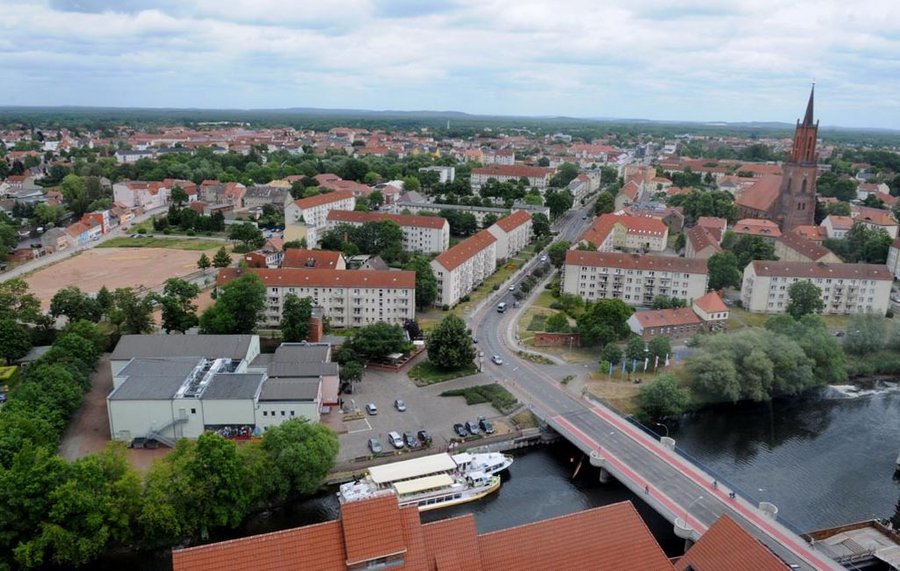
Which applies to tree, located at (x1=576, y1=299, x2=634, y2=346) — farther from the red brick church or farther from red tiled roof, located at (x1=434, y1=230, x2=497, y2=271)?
the red brick church

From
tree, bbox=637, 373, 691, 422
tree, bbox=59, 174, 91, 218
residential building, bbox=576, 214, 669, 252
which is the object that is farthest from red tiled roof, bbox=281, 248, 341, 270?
tree, bbox=59, 174, 91, 218

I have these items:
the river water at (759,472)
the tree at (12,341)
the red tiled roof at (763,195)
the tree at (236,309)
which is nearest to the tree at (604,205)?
the red tiled roof at (763,195)

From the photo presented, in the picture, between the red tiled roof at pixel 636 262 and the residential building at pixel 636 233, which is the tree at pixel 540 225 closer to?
the residential building at pixel 636 233

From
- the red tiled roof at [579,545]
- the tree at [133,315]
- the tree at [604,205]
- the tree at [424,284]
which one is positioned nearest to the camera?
the red tiled roof at [579,545]

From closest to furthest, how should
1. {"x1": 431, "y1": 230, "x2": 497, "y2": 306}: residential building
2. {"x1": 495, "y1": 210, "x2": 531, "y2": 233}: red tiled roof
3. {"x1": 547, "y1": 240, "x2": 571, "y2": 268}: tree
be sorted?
{"x1": 431, "y1": 230, "x2": 497, "y2": 306}: residential building, {"x1": 547, "y1": 240, "x2": 571, "y2": 268}: tree, {"x1": 495, "y1": 210, "x2": 531, "y2": 233}: red tiled roof

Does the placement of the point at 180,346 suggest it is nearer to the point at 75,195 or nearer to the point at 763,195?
the point at 75,195

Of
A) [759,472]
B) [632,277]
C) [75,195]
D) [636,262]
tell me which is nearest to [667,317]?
[632,277]
